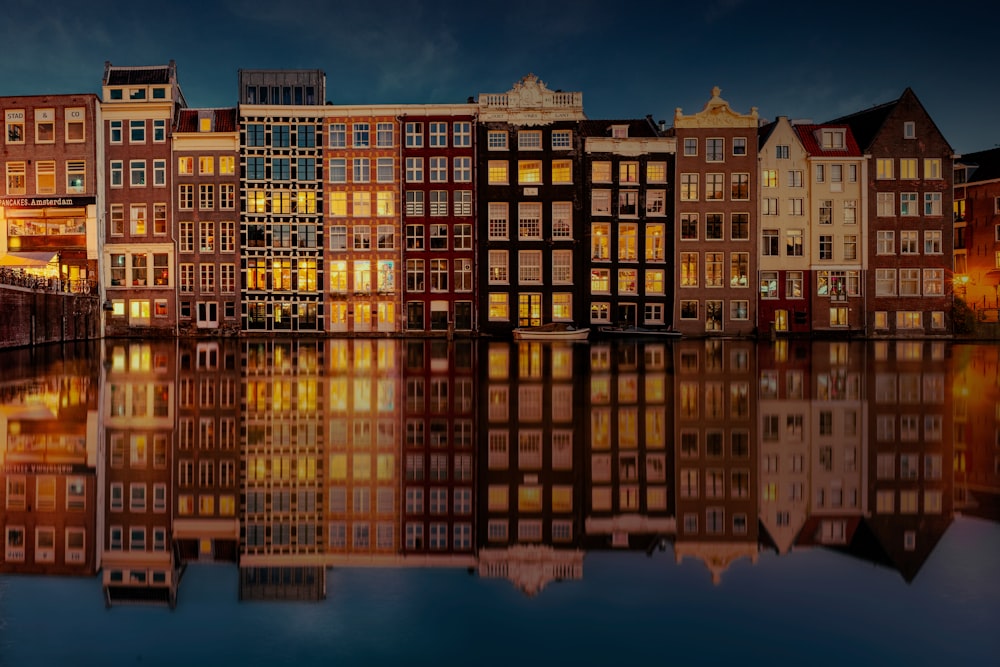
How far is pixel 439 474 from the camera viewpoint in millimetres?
10531

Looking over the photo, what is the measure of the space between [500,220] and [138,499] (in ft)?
181

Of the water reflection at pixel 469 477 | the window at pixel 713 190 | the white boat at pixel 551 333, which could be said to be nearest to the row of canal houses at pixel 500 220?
the window at pixel 713 190

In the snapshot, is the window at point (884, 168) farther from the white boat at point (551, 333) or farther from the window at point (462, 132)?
the window at point (462, 132)

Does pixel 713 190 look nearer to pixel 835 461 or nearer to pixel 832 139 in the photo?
pixel 832 139

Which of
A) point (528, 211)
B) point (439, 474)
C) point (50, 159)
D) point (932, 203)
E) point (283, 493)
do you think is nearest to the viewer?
point (283, 493)

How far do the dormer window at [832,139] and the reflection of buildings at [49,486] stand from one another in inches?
2366

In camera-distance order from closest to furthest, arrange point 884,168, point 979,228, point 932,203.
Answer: point 884,168, point 932,203, point 979,228

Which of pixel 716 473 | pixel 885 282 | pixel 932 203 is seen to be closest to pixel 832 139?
pixel 932 203

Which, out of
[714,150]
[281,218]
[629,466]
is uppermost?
[714,150]

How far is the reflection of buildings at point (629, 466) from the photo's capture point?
8.21m

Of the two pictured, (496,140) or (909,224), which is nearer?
(496,140)

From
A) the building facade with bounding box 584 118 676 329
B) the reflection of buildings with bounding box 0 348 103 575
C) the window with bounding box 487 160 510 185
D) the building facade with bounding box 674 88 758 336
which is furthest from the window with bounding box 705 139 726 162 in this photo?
the reflection of buildings with bounding box 0 348 103 575

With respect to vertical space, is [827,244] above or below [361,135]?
below

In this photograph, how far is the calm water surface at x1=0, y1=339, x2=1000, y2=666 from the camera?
561 cm
